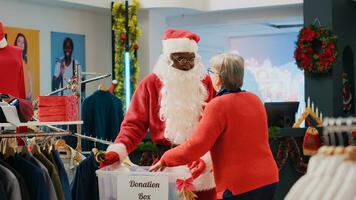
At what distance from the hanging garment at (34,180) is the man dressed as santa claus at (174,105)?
0.50 m

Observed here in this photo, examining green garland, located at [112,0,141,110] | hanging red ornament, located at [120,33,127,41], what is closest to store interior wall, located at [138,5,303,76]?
green garland, located at [112,0,141,110]

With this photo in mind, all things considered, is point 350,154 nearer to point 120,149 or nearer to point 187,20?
point 120,149

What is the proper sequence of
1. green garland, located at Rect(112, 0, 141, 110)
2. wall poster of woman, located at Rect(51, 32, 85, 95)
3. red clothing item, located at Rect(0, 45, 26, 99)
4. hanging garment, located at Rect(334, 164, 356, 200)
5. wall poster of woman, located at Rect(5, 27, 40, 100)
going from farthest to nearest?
green garland, located at Rect(112, 0, 141, 110) < wall poster of woman, located at Rect(51, 32, 85, 95) < wall poster of woman, located at Rect(5, 27, 40, 100) < red clothing item, located at Rect(0, 45, 26, 99) < hanging garment, located at Rect(334, 164, 356, 200)

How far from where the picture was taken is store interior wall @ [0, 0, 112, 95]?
9359mm

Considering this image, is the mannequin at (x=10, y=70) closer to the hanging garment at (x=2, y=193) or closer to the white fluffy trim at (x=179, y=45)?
the white fluffy trim at (x=179, y=45)

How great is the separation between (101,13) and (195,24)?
1.73 metres

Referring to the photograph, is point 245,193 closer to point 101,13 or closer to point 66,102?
point 66,102

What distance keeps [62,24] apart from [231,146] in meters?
6.97

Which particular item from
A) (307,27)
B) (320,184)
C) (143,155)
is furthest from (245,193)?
(307,27)

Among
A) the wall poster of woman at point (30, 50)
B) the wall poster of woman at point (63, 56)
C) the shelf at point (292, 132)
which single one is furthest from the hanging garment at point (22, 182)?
the wall poster of woman at point (63, 56)

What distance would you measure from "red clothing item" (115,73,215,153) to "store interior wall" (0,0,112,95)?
546 cm

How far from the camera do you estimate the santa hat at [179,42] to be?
4270 millimetres

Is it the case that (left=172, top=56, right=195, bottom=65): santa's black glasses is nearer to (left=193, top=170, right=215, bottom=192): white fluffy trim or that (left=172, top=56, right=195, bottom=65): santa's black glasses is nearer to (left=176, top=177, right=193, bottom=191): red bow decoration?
(left=193, top=170, right=215, bottom=192): white fluffy trim

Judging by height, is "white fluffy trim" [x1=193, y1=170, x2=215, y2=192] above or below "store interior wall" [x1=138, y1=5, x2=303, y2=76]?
below
